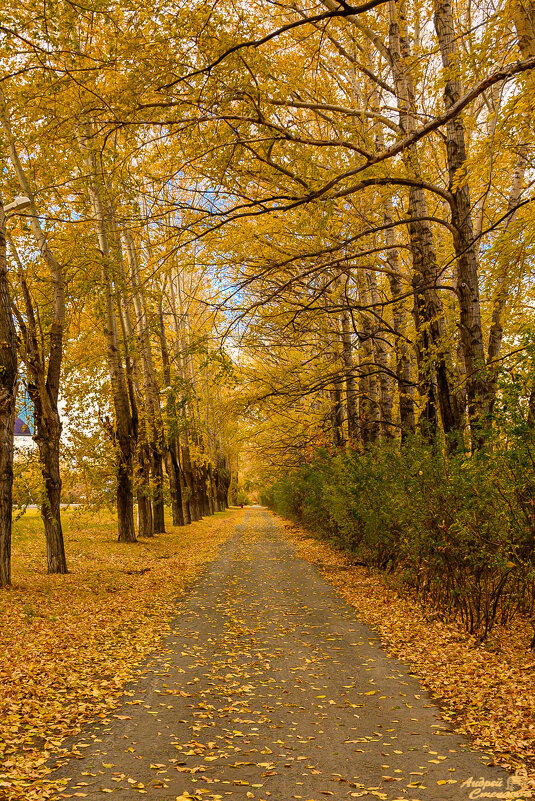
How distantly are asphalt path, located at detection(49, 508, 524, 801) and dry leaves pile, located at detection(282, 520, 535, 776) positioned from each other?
18 cm

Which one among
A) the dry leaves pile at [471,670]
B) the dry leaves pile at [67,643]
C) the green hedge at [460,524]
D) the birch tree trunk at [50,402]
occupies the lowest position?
the dry leaves pile at [471,670]

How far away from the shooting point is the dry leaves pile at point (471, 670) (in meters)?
4.17

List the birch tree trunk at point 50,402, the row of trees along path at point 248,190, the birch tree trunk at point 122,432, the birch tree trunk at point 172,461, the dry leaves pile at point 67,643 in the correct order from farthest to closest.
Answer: the birch tree trunk at point 172,461 → the birch tree trunk at point 122,432 → the birch tree trunk at point 50,402 → the row of trees along path at point 248,190 → the dry leaves pile at point 67,643

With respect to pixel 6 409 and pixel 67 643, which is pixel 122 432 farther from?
pixel 67 643

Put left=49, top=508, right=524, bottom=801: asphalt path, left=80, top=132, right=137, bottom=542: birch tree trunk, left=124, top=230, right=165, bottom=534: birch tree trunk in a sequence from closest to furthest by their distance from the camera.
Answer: left=49, top=508, right=524, bottom=801: asphalt path
left=80, top=132, right=137, bottom=542: birch tree trunk
left=124, top=230, right=165, bottom=534: birch tree trunk

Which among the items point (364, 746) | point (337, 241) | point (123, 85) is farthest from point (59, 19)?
point (364, 746)

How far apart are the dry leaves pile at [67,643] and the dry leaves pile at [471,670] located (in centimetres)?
276

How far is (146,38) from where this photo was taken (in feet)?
21.9

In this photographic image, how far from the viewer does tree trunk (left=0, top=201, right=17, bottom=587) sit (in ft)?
29.0

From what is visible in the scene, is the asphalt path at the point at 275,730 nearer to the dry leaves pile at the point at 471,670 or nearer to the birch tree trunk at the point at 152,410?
the dry leaves pile at the point at 471,670

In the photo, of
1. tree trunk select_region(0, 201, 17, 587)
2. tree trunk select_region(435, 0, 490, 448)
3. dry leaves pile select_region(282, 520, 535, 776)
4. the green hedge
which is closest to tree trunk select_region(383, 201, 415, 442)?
the green hedge

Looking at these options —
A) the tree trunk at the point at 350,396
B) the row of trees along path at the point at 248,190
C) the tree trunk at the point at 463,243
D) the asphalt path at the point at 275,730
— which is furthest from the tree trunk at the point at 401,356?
the asphalt path at the point at 275,730

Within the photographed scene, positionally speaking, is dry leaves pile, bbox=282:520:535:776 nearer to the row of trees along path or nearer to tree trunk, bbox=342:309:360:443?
the row of trees along path

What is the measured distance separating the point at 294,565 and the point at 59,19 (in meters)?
11.5
